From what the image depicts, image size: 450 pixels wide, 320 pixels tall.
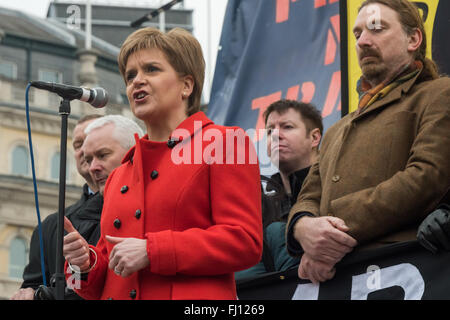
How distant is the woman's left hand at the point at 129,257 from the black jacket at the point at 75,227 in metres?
1.44

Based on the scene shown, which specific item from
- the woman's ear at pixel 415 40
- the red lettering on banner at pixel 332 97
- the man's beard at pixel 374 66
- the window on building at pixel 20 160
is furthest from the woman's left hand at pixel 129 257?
the window on building at pixel 20 160

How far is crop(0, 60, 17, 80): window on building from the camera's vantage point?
125 ft

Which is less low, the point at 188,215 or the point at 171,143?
the point at 171,143

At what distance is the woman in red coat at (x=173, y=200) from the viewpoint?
3.69m

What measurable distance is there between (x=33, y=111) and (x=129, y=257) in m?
34.7

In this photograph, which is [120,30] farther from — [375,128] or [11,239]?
[375,128]

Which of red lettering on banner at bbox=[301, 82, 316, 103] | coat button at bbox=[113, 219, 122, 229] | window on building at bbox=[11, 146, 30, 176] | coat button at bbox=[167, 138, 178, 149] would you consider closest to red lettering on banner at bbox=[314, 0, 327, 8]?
red lettering on banner at bbox=[301, 82, 316, 103]

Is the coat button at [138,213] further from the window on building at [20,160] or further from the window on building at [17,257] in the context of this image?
the window on building at [20,160]

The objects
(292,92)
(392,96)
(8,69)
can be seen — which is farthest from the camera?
(8,69)

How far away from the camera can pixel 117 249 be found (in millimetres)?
3658

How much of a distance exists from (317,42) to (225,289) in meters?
3.83

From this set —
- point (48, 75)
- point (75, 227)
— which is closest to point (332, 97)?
point (75, 227)

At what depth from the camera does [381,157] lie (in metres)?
4.26

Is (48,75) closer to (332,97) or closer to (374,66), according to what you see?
(332,97)
